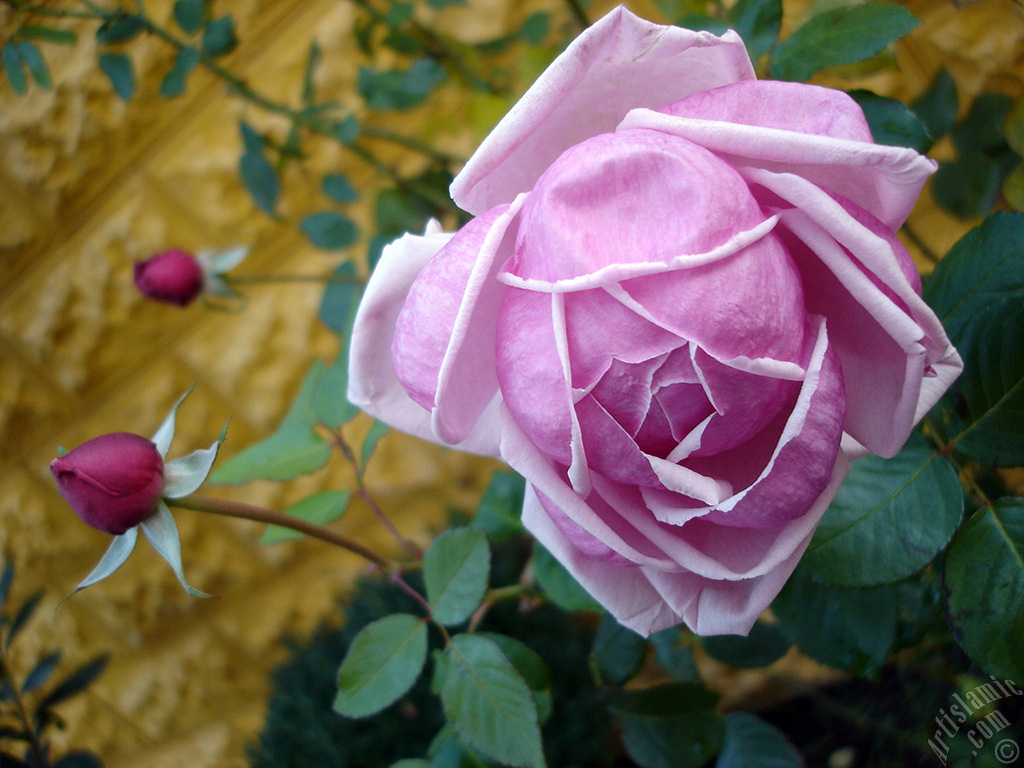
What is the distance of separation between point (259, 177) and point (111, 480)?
433 millimetres

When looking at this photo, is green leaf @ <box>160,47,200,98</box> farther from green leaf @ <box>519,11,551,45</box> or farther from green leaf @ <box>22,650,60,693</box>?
green leaf @ <box>22,650,60,693</box>

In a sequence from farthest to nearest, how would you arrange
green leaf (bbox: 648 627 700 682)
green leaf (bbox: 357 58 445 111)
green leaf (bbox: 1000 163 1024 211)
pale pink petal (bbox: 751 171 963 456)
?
green leaf (bbox: 357 58 445 111)
green leaf (bbox: 648 627 700 682)
green leaf (bbox: 1000 163 1024 211)
pale pink petal (bbox: 751 171 963 456)

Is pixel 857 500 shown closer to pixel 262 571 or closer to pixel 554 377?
pixel 554 377

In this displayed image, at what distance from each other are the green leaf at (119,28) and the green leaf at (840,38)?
51 centimetres

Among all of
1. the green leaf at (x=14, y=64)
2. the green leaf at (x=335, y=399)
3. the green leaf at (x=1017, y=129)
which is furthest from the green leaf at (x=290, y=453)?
the green leaf at (x=1017, y=129)

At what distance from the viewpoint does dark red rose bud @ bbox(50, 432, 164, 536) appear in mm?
286

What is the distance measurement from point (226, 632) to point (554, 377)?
0.98 meters

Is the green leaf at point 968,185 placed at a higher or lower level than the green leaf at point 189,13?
lower

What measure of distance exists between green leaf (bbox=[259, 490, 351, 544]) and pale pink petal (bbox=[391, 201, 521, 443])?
0.21m

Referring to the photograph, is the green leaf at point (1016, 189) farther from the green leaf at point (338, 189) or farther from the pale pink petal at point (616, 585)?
the green leaf at point (338, 189)

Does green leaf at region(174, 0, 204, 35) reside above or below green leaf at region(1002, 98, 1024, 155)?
above

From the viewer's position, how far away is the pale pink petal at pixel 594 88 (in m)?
0.21

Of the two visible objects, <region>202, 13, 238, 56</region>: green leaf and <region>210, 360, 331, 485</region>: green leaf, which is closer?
<region>210, 360, 331, 485</region>: green leaf

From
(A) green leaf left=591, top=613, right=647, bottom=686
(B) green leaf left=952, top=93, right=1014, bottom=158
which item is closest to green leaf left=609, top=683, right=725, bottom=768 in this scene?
(A) green leaf left=591, top=613, right=647, bottom=686
